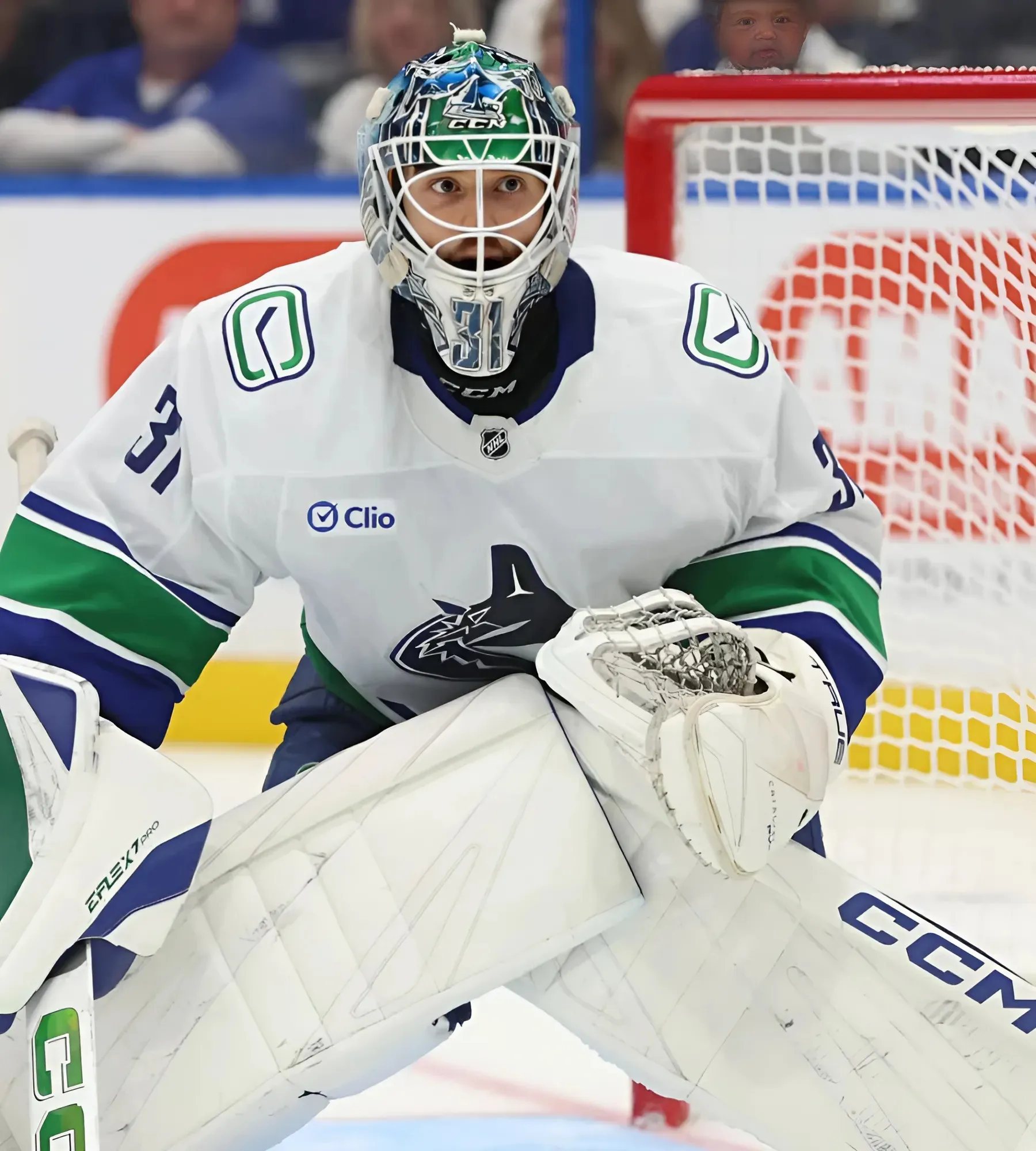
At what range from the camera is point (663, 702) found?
135 cm

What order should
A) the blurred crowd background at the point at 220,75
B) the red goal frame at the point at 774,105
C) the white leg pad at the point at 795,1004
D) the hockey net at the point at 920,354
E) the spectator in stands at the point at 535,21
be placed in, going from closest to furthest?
the white leg pad at the point at 795,1004 → the red goal frame at the point at 774,105 → the hockey net at the point at 920,354 → the spectator in stands at the point at 535,21 → the blurred crowd background at the point at 220,75

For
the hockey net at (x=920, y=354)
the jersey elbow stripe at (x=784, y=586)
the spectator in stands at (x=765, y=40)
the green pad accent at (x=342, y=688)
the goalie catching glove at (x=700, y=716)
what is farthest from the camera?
the hockey net at (x=920, y=354)

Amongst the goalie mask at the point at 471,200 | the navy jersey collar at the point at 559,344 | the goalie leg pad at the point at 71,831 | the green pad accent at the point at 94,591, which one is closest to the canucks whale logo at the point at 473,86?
the goalie mask at the point at 471,200

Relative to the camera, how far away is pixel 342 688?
5.86 ft

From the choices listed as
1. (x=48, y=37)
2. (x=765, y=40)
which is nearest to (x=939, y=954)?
(x=765, y=40)

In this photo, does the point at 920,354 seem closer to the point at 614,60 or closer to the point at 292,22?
the point at 614,60

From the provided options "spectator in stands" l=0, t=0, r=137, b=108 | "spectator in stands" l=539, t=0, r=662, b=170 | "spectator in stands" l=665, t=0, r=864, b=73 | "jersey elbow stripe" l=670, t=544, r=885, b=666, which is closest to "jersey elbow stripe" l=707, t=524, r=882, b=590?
"jersey elbow stripe" l=670, t=544, r=885, b=666

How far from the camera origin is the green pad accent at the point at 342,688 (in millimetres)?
1773

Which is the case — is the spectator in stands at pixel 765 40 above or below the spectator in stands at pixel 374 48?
above

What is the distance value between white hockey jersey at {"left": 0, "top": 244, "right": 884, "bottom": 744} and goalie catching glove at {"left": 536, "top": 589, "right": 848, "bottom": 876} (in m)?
0.17

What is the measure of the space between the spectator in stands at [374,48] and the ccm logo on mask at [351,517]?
2.25m

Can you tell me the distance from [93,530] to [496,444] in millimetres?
390

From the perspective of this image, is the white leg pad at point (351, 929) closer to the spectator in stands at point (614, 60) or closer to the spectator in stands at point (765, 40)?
the spectator in stands at point (765, 40)

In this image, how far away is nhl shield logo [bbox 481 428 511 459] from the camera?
59.4 inches
